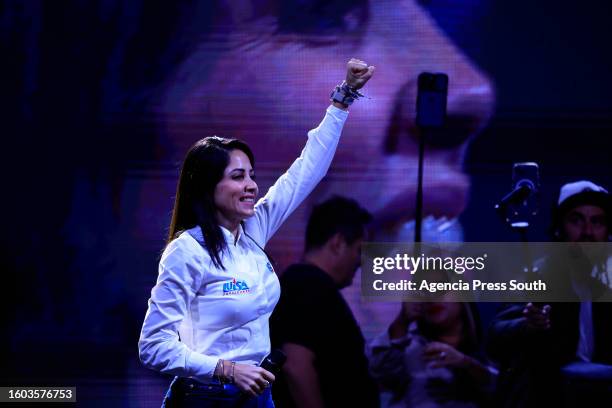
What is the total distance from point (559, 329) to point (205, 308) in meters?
1.88

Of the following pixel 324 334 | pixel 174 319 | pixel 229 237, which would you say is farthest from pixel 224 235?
pixel 324 334

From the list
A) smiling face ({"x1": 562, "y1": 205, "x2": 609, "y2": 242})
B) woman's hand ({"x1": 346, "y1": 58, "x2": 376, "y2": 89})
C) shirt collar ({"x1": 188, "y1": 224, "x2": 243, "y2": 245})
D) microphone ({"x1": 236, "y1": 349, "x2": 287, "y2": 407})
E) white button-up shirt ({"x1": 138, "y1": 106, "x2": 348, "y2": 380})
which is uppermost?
smiling face ({"x1": 562, "y1": 205, "x2": 609, "y2": 242})

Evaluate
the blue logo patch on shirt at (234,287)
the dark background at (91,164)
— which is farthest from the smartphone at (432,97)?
the blue logo patch on shirt at (234,287)

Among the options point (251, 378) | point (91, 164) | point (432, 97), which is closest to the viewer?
point (251, 378)

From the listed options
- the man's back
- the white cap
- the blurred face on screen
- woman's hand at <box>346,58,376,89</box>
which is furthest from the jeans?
the white cap

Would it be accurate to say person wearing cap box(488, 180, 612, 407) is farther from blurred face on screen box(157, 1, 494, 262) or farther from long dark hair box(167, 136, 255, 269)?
long dark hair box(167, 136, 255, 269)

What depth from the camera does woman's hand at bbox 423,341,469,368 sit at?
12.6 ft

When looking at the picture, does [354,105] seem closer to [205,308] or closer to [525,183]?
[525,183]

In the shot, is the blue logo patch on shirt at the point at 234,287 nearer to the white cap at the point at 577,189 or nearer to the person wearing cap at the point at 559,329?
the person wearing cap at the point at 559,329

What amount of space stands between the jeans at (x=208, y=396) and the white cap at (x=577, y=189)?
6.29ft

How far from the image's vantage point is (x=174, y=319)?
91.0 inches

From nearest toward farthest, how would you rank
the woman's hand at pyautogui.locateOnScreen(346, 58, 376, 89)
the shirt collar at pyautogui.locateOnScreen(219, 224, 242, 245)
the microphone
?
1. the microphone
2. the shirt collar at pyautogui.locateOnScreen(219, 224, 242, 245)
3. the woman's hand at pyautogui.locateOnScreen(346, 58, 376, 89)

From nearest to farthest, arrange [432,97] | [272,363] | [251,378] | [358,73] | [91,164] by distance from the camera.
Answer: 1. [251,378]
2. [272,363]
3. [358,73]
4. [432,97]
5. [91,164]
